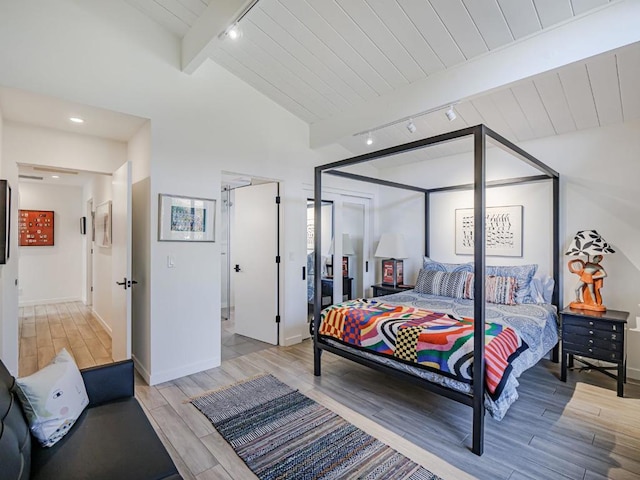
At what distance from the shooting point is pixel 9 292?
312 centimetres

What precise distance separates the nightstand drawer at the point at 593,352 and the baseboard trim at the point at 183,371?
356cm

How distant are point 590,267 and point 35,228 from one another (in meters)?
9.05

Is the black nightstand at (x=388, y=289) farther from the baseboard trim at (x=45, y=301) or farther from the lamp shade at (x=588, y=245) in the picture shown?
the baseboard trim at (x=45, y=301)

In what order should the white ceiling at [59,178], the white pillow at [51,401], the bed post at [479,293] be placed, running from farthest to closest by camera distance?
1. the white ceiling at [59,178]
2. the bed post at [479,293]
3. the white pillow at [51,401]

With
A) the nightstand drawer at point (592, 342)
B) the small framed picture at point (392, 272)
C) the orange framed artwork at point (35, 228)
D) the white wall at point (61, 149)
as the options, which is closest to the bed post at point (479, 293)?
the nightstand drawer at point (592, 342)

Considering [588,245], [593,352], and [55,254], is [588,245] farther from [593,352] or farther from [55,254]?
[55,254]

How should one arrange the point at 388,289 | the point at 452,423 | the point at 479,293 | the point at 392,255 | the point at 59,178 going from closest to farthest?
the point at 479,293 < the point at 452,423 < the point at 388,289 < the point at 392,255 < the point at 59,178

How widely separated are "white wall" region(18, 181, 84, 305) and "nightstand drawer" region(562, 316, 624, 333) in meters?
8.50

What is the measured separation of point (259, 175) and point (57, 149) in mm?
2058

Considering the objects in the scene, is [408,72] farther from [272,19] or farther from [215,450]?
[215,450]

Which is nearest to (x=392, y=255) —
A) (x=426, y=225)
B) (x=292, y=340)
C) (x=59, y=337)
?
(x=426, y=225)

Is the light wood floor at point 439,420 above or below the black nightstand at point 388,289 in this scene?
below

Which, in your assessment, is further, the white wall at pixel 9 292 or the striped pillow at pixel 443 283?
the striped pillow at pixel 443 283

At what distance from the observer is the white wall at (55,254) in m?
6.52
